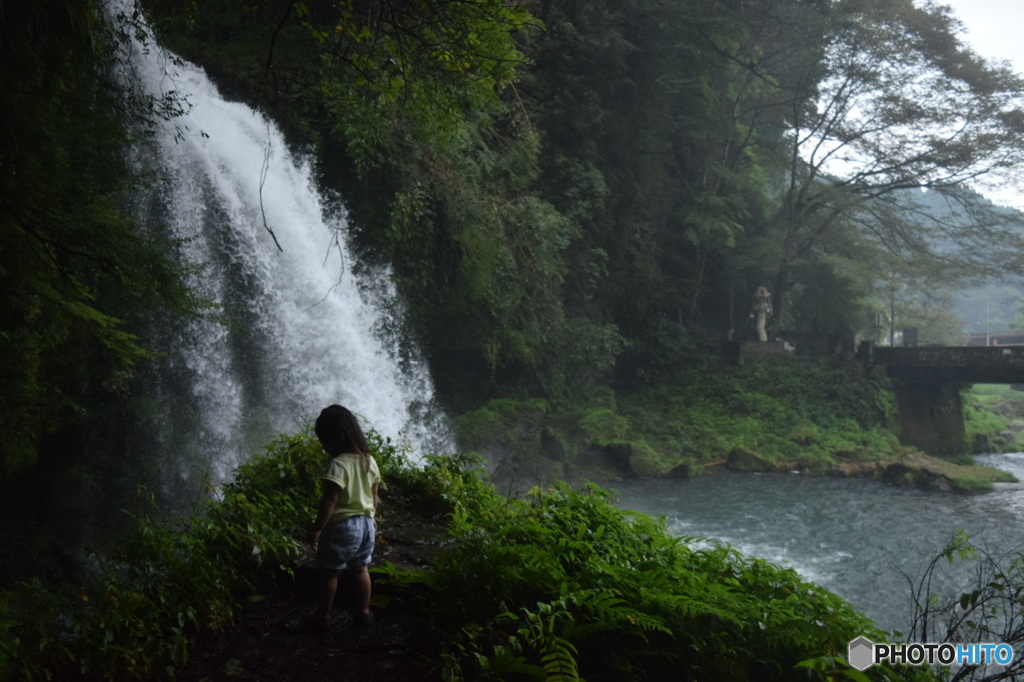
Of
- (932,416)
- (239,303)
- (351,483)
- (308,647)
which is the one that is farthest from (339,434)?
(932,416)

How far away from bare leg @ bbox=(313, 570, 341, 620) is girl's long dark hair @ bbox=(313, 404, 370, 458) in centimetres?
63

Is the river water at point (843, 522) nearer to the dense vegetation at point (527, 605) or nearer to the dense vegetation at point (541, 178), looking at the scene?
the dense vegetation at point (541, 178)

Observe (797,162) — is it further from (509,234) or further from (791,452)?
(509,234)

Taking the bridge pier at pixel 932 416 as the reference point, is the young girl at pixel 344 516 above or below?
above

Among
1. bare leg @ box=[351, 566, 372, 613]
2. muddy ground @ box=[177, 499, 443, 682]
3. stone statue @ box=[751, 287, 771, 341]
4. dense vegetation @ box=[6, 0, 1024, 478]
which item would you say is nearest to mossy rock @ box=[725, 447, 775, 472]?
dense vegetation @ box=[6, 0, 1024, 478]

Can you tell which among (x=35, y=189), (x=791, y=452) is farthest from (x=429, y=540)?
(x=791, y=452)

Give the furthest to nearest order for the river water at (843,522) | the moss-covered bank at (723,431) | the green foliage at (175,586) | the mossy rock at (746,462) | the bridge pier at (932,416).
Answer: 1. the bridge pier at (932,416)
2. the mossy rock at (746,462)
3. the moss-covered bank at (723,431)
4. the river water at (843,522)
5. the green foliage at (175,586)

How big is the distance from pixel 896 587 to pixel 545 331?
931 cm

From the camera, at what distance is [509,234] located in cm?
1662

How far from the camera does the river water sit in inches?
441

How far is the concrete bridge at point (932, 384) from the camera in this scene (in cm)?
2352

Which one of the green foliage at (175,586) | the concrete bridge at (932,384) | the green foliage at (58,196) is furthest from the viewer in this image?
the concrete bridge at (932,384)

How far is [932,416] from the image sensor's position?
24.7 m

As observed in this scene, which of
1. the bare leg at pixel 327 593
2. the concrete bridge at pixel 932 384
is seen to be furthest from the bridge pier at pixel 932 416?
the bare leg at pixel 327 593
